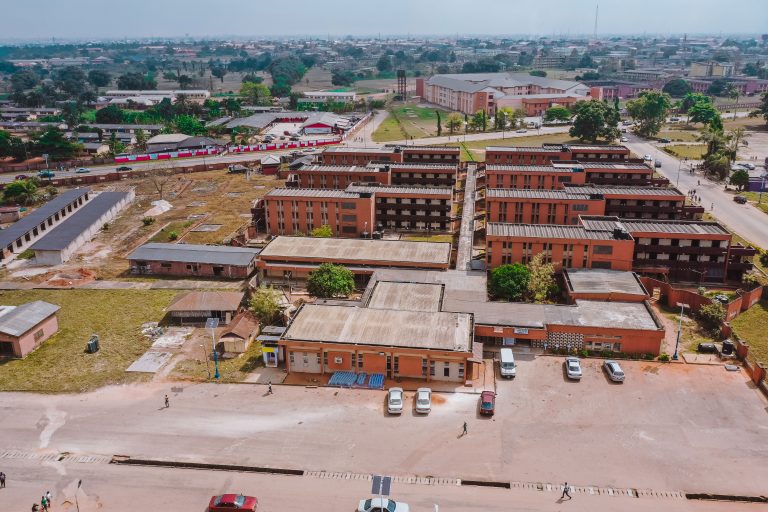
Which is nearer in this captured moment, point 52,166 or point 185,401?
point 185,401

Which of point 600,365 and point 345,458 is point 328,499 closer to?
point 345,458

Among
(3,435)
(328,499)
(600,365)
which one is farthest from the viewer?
(600,365)

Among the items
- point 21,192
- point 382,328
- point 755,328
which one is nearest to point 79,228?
point 21,192

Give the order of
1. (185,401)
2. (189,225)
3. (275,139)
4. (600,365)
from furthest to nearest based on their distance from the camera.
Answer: (275,139)
(189,225)
(600,365)
(185,401)

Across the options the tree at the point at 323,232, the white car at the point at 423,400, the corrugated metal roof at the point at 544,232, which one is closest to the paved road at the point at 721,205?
the corrugated metal roof at the point at 544,232

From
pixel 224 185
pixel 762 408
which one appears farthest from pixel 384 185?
pixel 762 408

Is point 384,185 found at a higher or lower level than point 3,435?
higher

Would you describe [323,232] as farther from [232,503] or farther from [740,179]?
[740,179]
